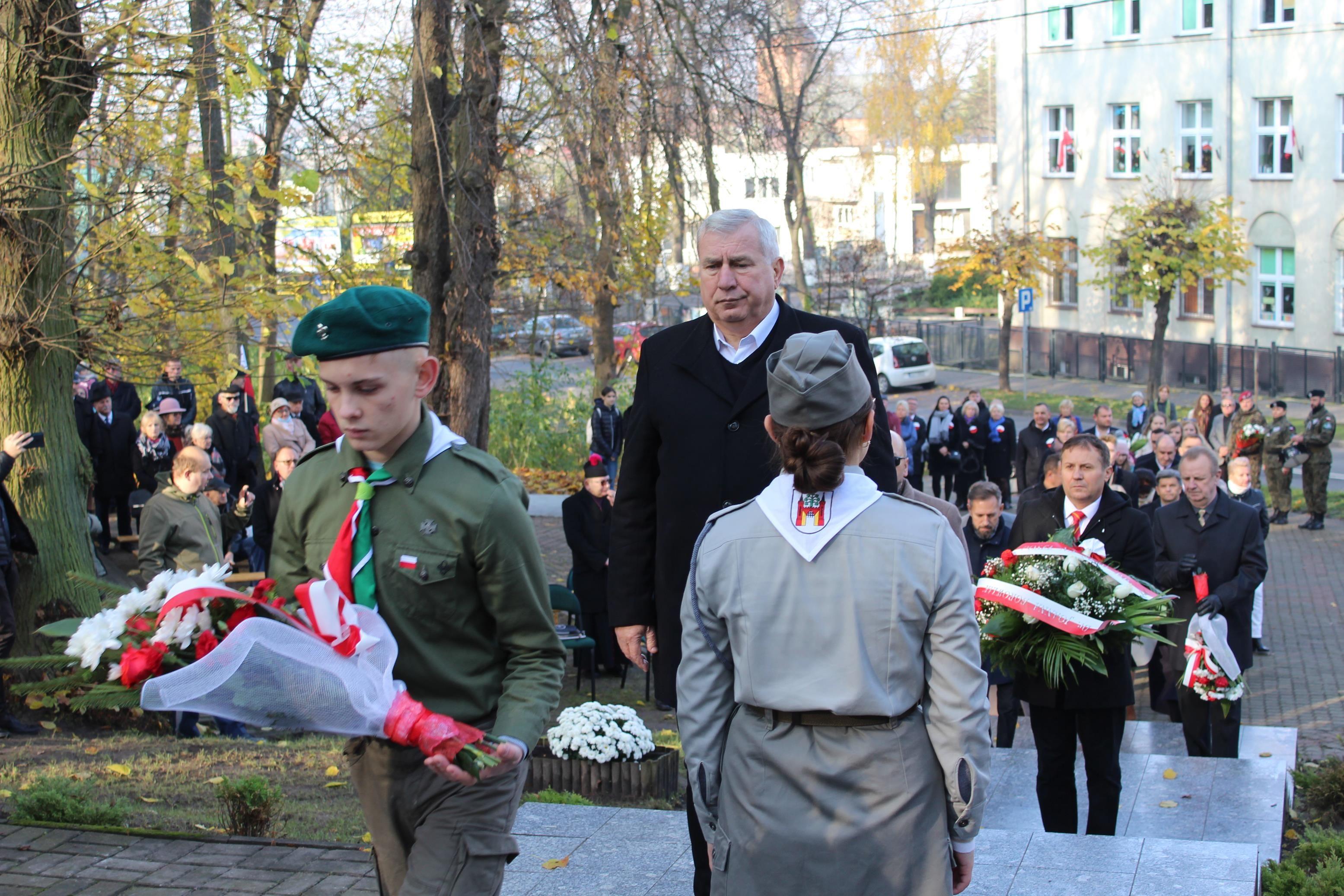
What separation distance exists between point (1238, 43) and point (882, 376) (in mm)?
12422

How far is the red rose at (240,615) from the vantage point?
9.28 feet

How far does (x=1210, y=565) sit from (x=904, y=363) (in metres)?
→ 29.1

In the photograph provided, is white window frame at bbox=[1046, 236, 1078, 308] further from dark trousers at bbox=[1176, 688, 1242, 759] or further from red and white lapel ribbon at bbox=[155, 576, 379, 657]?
red and white lapel ribbon at bbox=[155, 576, 379, 657]

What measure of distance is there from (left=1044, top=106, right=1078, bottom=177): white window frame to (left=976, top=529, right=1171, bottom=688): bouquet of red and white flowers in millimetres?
36034

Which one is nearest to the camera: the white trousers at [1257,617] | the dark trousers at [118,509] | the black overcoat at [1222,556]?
the black overcoat at [1222,556]

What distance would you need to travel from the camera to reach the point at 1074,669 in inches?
223

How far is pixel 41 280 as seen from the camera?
8875mm

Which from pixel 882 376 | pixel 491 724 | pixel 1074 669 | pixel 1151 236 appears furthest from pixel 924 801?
pixel 882 376

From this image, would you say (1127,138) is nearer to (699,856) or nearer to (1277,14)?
(1277,14)

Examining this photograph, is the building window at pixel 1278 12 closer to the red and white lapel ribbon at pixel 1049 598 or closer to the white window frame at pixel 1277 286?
the white window frame at pixel 1277 286

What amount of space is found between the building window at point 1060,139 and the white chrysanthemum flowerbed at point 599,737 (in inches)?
1383

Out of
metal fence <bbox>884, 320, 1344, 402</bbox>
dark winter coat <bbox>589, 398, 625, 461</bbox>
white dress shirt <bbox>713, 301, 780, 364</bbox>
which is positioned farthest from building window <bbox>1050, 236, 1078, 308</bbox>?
white dress shirt <bbox>713, 301, 780, 364</bbox>

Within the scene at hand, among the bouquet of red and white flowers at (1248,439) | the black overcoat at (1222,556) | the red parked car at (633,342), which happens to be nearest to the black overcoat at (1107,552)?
the black overcoat at (1222,556)

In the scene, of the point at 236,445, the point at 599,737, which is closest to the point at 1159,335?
the point at 236,445
